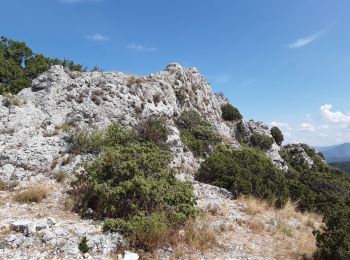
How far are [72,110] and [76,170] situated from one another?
24.2 ft

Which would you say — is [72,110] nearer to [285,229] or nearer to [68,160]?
[68,160]

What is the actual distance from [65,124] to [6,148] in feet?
14.2

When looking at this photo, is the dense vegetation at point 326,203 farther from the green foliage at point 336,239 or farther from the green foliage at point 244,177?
the green foliage at point 244,177

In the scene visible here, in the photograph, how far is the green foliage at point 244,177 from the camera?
15828mm

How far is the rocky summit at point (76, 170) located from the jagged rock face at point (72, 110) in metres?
0.05

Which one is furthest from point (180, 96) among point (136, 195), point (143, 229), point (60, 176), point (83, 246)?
point (83, 246)

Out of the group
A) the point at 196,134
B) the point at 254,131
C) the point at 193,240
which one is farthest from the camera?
the point at 254,131

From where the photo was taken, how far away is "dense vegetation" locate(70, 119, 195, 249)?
8.80m

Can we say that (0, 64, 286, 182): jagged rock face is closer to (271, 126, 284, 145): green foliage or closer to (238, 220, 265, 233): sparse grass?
(238, 220, 265, 233): sparse grass

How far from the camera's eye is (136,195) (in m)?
10.3

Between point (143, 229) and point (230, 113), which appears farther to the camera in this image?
point (230, 113)

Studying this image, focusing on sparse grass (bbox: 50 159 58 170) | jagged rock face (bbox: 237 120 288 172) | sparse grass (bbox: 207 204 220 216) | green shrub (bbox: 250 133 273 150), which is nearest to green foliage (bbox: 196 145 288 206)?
sparse grass (bbox: 207 204 220 216)

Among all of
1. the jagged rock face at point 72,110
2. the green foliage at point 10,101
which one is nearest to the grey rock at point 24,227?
the jagged rock face at point 72,110

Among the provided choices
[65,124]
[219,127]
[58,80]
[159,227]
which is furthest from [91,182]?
[219,127]
